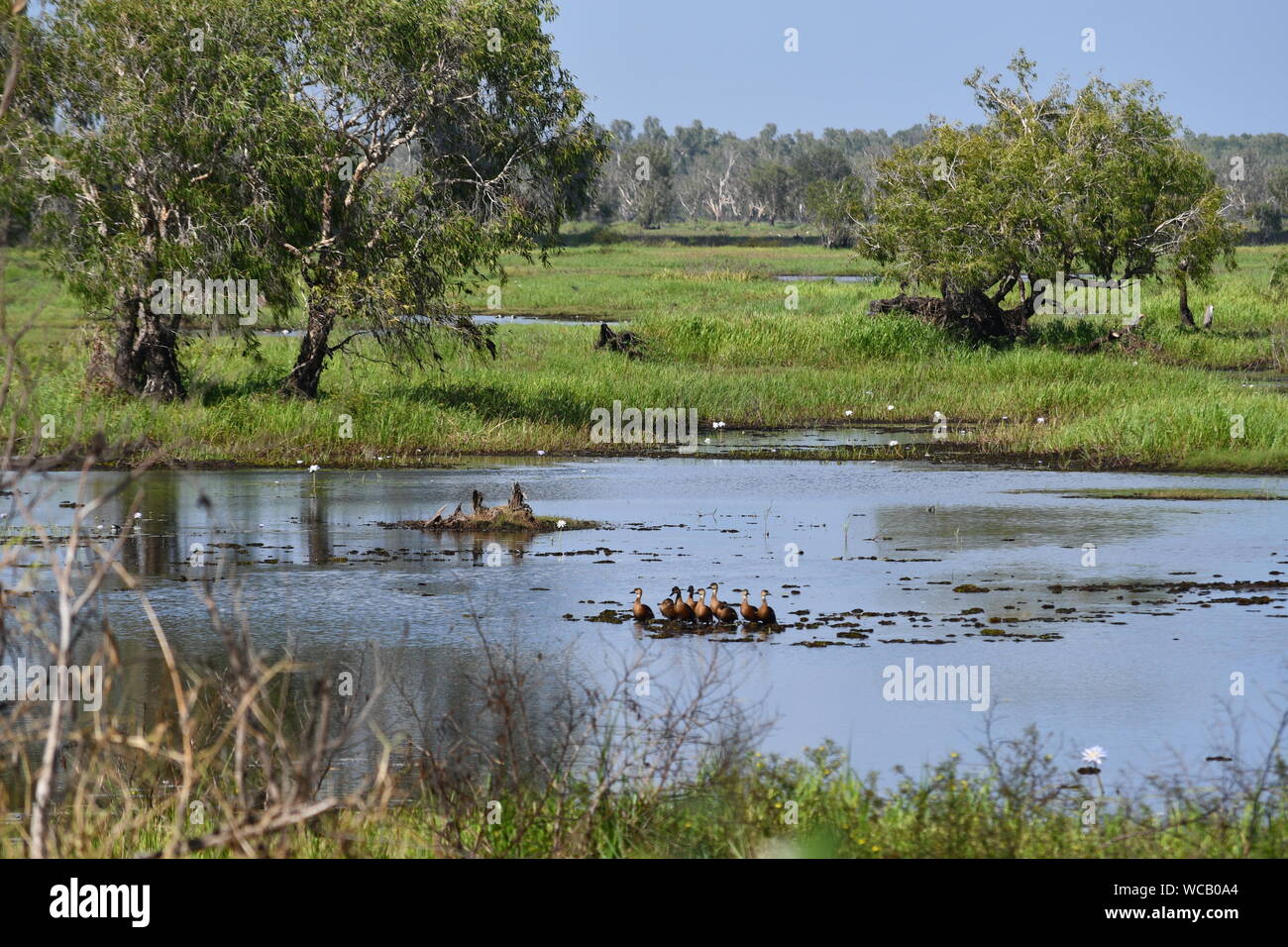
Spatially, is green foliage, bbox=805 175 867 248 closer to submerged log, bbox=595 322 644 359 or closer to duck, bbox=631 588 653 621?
submerged log, bbox=595 322 644 359

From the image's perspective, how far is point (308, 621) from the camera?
14867 millimetres

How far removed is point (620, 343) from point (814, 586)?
26.2m

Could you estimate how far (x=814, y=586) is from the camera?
1695 cm

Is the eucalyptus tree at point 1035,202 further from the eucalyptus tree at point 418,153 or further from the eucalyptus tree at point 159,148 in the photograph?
the eucalyptus tree at point 159,148

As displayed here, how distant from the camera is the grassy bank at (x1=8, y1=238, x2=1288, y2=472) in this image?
28.2m

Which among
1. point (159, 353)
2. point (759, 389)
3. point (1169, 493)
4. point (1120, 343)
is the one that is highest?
point (1120, 343)

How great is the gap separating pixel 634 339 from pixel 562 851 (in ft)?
119

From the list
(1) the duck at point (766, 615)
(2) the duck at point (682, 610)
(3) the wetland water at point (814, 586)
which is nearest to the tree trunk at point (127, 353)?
(3) the wetland water at point (814, 586)

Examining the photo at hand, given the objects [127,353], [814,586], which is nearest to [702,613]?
[814,586]
